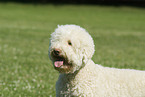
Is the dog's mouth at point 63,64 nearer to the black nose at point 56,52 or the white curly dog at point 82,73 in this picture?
the white curly dog at point 82,73

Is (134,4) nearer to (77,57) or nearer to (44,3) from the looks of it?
(44,3)

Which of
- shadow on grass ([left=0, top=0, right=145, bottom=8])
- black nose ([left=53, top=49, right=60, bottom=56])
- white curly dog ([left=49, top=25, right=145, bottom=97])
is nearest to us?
black nose ([left=53, top=49, right=60, bottom=56])

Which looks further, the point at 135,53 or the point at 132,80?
the point at 135,53

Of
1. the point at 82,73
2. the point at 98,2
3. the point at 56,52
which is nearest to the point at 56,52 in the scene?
the point at 56,52

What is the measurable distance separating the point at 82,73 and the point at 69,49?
68 centimetres

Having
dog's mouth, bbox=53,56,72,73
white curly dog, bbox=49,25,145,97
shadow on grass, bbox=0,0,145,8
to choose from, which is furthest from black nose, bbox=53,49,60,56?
shadow on grass, bbox=0,0,145,8

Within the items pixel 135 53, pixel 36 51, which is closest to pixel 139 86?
pixel 36 51

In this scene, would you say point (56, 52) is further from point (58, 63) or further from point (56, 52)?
point (58, 63)

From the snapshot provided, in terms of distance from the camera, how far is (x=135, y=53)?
1551 cm

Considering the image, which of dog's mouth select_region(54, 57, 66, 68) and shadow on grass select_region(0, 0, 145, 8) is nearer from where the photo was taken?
dog's mouth select_region(54, 57, 66, 68)

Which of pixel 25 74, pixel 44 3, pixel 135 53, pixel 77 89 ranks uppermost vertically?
pixel 77 89

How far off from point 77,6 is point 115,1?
9.13 metres

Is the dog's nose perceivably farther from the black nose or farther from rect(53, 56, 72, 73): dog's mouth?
rect(53, 56, 72, 73): dog's mouth

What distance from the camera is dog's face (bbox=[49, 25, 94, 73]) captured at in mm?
4496
